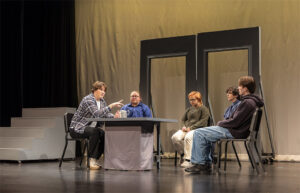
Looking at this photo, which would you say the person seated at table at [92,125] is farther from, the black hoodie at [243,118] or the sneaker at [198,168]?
the black hoodie at [243,118]

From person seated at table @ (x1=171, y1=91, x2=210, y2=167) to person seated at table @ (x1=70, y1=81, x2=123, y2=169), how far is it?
1077 mm

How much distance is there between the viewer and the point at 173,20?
310 inches

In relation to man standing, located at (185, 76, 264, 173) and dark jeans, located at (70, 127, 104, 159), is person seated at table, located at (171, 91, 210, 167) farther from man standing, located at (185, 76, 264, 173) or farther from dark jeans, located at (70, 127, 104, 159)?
dark jeans, located at (70, 127, 104, 159)

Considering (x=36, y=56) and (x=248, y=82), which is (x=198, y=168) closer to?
(x=248, y=82)

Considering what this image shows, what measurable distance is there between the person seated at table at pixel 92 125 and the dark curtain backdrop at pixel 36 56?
10.1 feet

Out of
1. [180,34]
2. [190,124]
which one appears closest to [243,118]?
[190,124]

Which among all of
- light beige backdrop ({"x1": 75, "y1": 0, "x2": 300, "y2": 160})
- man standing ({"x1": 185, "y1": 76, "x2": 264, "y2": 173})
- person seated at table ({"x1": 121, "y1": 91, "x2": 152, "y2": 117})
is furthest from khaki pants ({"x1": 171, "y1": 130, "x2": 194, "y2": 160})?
light beige backdrop ({"x1": 75, "y1": 0, "x2": 300, "y2": 160})

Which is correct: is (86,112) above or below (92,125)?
above

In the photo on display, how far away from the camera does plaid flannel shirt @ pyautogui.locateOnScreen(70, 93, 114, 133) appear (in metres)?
5.24

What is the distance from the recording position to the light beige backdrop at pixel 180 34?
269 inches

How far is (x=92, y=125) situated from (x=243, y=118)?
76.2 inches

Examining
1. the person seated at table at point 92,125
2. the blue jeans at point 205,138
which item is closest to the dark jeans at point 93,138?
the person seated at table at point 92,125

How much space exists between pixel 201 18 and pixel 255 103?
3381 mm

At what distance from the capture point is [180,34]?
777 centimetres
